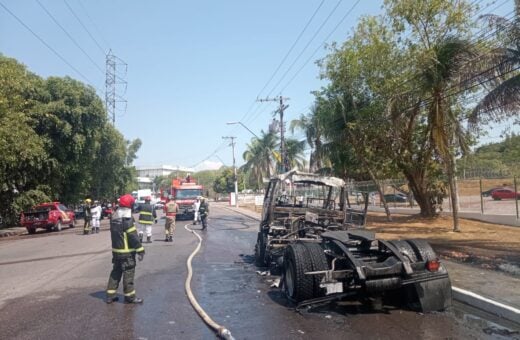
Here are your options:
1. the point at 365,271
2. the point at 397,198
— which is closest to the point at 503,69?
the point at 365,271

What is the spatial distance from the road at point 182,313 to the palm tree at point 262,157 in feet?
177

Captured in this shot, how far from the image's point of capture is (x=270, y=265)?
11.0m

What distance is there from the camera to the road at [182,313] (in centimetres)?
611

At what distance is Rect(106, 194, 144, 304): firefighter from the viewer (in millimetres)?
7816

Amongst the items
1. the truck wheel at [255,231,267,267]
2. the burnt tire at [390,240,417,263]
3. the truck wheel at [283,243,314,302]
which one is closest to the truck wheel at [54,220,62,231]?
the truck wheel at [255,231,267,267]

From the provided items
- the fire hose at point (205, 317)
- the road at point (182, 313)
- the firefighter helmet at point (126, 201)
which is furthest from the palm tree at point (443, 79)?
the firefighter helmet at point (126, 201)

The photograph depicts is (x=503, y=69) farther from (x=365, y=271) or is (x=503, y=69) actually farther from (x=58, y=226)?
(x=58, y=226)

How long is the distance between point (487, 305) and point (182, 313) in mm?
4534

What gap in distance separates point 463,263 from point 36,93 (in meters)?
31.0

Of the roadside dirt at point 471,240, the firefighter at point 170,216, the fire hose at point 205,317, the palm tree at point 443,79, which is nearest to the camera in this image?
the fire hose at point 205,317

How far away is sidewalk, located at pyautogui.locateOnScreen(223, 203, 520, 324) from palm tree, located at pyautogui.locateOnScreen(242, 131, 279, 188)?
54695mm

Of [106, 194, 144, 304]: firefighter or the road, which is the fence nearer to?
the road

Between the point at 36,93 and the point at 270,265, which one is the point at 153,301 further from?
the point at 36,93

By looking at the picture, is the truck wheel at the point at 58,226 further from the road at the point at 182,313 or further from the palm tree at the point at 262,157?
the palm tree at the point at 262,157
